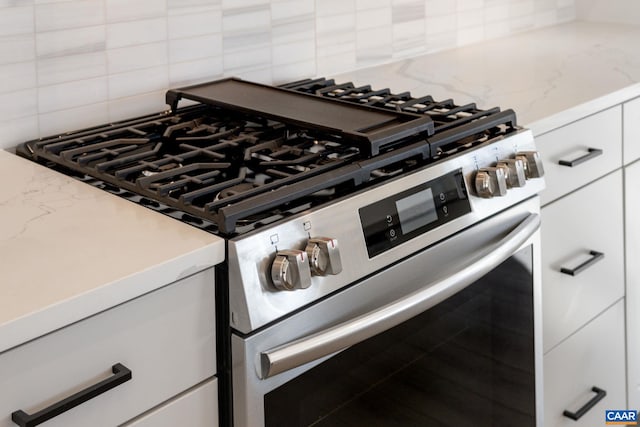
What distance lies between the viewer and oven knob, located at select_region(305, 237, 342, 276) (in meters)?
1.13

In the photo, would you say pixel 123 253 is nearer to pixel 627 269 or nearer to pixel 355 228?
pixel 355 228

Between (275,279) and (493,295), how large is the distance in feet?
2.00

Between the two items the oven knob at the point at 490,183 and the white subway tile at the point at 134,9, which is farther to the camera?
the white subway tile at the point at 134,9

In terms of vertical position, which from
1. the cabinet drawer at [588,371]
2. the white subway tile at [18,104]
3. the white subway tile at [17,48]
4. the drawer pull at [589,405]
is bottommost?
the drawer pull at [589,405]

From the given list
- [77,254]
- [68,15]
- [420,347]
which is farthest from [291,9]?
[77,254]

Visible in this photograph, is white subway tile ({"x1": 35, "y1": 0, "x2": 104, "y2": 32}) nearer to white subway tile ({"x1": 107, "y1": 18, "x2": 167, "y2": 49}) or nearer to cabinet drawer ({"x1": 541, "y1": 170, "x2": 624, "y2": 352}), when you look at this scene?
white subway tile ({"x1": 107, "y1": 18, "x2": 167, "y2": 49})

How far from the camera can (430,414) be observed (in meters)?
1.45

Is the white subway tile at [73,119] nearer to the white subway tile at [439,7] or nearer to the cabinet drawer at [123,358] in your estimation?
the cabinet drawer at [123,358]

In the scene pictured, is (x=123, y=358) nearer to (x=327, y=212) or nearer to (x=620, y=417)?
(x=327, y=212)

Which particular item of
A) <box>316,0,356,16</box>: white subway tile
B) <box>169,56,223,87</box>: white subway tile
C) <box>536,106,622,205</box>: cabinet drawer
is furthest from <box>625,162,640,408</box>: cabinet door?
<box>169,56,223,87</box>: white subway tile

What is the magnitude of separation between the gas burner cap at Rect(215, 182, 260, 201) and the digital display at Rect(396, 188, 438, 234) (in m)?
0.23

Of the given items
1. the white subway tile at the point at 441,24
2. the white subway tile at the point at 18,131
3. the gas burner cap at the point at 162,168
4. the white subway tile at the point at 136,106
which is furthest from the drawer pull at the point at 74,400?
the white subway tile at the point at 441,24

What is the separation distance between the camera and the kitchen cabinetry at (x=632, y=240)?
205 cm

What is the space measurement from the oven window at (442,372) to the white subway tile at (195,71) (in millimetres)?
748
